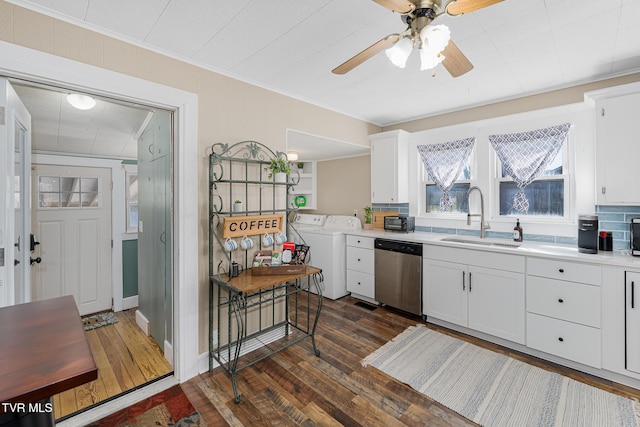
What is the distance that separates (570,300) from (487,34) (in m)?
2.08

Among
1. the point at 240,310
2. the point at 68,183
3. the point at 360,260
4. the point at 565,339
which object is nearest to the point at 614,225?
the point at 565,339

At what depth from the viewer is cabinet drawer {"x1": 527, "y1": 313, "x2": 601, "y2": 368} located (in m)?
2.19

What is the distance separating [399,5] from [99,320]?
162 inches

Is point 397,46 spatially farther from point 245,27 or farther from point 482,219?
point 482,219

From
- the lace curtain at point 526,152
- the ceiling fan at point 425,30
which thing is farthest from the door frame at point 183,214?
the lace curtain at point 526,152

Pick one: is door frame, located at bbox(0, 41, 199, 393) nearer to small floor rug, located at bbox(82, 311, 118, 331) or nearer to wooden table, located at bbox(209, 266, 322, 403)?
wooden table, located at bbox(209, 266, 322, 403)

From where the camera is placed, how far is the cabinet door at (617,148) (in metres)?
2.26

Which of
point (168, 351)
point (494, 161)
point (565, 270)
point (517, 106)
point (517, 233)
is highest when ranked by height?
point (517, 106)

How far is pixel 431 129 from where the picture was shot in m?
3.71

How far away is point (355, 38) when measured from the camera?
1924mm

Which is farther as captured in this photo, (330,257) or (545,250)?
(330,257)

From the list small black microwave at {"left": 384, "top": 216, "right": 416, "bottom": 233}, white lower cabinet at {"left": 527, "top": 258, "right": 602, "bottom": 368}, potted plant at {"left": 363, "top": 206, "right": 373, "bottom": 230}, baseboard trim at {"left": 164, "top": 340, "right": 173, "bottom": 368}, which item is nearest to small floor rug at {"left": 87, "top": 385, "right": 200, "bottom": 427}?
baseboard trim at {"left": 164, "top": 340, "right": 173, "bottom": 368}

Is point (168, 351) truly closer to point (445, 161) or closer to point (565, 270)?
point (565, 270)

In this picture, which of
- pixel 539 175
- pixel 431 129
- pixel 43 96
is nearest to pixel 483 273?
pixel 539 175
